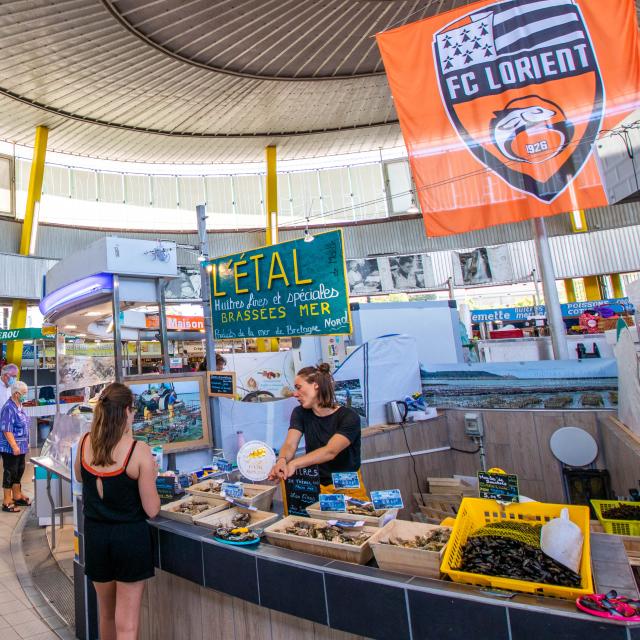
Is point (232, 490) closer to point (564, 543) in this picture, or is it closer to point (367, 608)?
point (367, 608)

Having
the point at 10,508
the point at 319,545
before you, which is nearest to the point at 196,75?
the point at 10,508

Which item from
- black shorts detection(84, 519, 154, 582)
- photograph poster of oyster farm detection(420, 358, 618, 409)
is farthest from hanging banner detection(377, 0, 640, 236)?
black shorts detection(84, 519, 154, 582)

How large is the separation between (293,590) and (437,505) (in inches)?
127

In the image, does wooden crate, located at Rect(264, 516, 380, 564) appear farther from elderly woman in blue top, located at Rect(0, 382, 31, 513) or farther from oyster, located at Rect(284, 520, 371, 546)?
elderly woman in blue top, located at Rect(0, 382, 31, 513)

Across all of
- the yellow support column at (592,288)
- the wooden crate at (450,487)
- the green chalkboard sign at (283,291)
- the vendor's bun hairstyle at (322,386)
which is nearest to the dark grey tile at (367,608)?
the vendor's bun hairstyle at (322,386)

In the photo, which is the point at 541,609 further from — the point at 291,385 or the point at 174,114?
the point at 174,114

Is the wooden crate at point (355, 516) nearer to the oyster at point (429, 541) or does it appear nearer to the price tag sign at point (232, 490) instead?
the oyster at point (429, 541)

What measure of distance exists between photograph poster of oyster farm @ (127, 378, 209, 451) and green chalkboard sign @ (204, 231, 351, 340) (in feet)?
1.81

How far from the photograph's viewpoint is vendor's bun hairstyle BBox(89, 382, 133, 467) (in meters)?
2.09

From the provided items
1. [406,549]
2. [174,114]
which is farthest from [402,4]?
[406,549]

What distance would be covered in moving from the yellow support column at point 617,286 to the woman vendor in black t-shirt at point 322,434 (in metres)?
17.1

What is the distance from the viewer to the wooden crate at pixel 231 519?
2188 millimetres

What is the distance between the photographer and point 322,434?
2635 mm

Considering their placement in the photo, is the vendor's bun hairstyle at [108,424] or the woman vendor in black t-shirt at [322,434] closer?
the vendor's bun hairstyle at [108,424]
